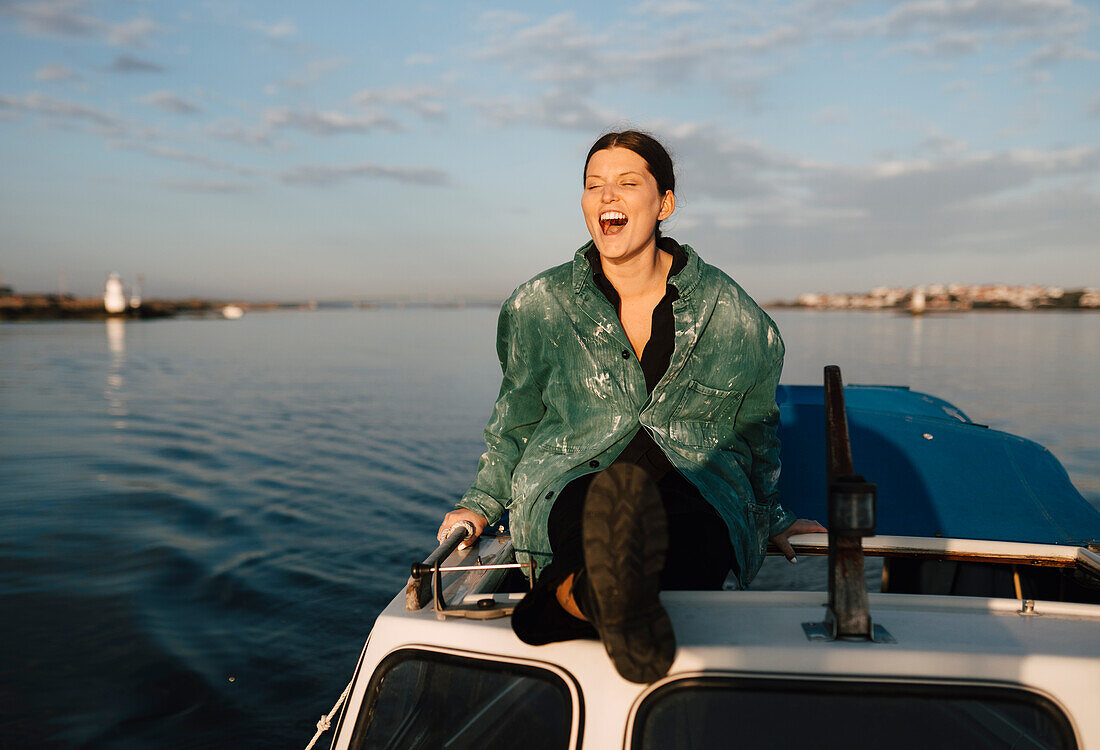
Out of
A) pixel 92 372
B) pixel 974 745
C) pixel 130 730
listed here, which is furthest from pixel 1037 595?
pixel 92 372

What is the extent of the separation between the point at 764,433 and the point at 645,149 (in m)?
1.27

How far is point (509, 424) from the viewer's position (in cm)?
325

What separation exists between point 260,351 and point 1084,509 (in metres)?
35.2

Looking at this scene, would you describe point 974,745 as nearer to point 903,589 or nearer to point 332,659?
point 903,589

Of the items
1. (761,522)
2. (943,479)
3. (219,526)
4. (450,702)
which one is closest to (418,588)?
(450,702)

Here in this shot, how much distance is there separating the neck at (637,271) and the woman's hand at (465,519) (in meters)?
1.11

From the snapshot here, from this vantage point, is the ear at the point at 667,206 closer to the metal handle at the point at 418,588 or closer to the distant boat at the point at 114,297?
the metal handle at the point at 418,588

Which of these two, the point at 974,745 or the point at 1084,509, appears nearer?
the point at 974,745

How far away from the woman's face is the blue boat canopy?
220cm

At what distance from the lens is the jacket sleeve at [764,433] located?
313 cm

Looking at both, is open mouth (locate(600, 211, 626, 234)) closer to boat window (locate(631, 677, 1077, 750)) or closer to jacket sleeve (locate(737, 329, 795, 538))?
jacket sleeve (locate(737, 329, 795, 538))

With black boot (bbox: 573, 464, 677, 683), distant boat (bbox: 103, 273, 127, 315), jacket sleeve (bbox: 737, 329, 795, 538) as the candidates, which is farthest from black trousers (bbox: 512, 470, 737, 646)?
distant boat (bbox: 103, 273, 127, 315)

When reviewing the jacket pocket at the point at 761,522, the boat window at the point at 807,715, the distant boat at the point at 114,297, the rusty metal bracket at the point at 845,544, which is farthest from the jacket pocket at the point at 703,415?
the distant boat at the point at 114,297

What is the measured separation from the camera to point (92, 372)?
24672 mm
